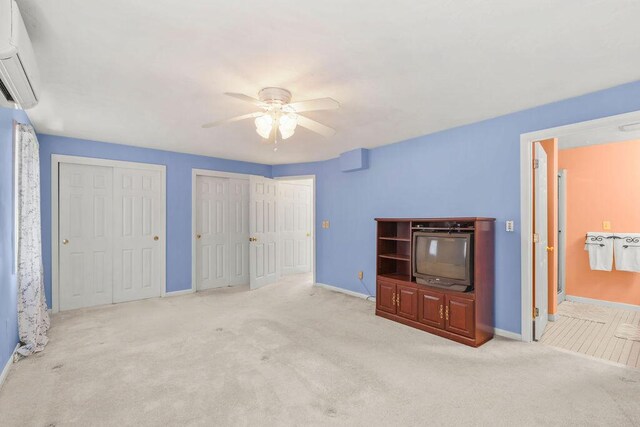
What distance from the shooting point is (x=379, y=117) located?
131 inches

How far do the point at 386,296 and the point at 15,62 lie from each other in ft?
12.4

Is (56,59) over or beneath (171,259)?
over

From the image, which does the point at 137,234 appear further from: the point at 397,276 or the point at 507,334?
the point at 507,334

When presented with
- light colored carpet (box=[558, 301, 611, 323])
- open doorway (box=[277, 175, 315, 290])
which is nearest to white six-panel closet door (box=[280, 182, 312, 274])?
open doorway (box=[277, 175, 315, 290])

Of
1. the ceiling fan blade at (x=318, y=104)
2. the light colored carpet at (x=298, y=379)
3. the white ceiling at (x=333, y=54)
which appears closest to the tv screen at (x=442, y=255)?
the light colored carpet at (x=298, y=379)

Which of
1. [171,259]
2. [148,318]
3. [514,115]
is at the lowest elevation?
[148,318]

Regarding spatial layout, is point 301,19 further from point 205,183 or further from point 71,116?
point 205,183

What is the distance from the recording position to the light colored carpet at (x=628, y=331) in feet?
10.6

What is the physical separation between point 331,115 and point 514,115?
1.89 m

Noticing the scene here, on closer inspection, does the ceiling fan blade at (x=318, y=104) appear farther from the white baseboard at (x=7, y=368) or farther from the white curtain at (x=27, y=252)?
the white baseboard at (x=7, y=368)

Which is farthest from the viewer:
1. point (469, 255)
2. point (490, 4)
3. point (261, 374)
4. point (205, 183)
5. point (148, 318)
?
point (205, 183)

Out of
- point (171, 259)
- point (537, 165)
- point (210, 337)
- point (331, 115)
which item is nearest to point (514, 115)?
point (537, 165)

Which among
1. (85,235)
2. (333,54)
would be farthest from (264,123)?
(85,235)

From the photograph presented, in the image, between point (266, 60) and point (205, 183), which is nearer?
point (266, 60)
